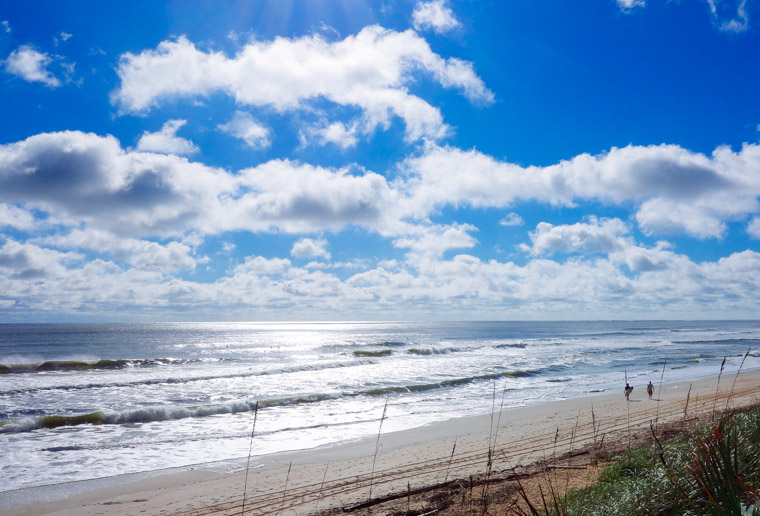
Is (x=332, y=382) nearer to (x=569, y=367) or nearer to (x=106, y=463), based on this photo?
(x=106, y=463)

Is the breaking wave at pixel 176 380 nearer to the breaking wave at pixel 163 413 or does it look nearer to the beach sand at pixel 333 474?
the breaking wave at pixel 163 413

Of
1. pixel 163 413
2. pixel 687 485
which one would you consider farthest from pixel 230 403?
pixel 687 485

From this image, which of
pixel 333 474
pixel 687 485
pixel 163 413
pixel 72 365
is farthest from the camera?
pixel 72 365

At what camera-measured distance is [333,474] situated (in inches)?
448

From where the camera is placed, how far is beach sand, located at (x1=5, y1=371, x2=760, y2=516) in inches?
372

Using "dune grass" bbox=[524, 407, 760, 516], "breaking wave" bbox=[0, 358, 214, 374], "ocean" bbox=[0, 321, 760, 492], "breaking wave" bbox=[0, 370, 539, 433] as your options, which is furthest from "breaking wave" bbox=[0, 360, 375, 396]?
"dune grass" bbox=[524, 407, 760, 516]

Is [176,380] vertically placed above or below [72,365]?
above

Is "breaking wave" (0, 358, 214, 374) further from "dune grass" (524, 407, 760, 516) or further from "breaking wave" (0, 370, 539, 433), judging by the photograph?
"dune grass" (524, 407, 760, 516)

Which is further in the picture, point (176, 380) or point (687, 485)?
point (176, 380)

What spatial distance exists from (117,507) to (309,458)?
197 inches

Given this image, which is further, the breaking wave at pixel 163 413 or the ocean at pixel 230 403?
the breaking wave at pixel 163 413

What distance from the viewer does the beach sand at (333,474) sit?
9.45 meters

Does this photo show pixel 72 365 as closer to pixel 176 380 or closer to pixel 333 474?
pixel 176 380

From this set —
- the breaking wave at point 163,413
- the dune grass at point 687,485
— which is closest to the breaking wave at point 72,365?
the breaking wave at point 163,413
